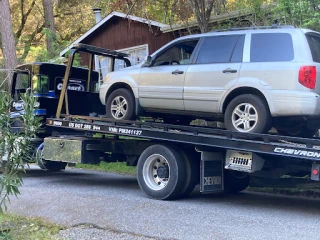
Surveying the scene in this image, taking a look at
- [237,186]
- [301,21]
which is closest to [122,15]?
[301,21]

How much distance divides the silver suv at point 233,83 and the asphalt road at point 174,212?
1317 millimetres

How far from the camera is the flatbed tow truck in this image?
320 inches

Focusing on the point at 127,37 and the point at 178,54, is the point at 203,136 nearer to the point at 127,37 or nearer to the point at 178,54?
the point at 178,54

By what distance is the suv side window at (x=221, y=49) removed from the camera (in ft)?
29.6

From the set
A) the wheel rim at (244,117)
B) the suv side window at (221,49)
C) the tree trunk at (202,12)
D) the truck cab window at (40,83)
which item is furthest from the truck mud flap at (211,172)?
the tree trunk at (202,12)

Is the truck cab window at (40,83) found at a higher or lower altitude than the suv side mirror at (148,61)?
lower

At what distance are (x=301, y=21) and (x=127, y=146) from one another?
485 centimetres

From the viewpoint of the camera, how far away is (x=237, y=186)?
10336mm

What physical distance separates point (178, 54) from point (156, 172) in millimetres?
2152

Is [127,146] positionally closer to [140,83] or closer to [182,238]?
[140,83]

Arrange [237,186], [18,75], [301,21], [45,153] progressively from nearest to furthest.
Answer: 1. [237,186]
2. [45,153]
3. [301,21]
4. [18,75]

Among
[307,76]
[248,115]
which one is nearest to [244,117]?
[248,115]

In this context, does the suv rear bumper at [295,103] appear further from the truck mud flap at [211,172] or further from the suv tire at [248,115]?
the truck mud flap at [211,172]

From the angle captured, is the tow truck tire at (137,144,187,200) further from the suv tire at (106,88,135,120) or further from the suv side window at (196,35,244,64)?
the suv side window at (196,35,244,64)
